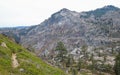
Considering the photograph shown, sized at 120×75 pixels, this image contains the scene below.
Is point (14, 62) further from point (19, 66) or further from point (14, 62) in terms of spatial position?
point (19, 66)

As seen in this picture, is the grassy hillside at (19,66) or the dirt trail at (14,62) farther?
the dirt trail at (14,62)

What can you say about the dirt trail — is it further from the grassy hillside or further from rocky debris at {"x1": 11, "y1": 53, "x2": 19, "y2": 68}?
the grassy hillside

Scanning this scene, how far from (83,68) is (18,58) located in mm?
126480

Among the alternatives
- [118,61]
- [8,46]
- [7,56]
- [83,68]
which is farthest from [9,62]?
[83,68]

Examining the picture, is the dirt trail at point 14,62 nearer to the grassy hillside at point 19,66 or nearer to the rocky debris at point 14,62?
the rocky debris at point 14,62

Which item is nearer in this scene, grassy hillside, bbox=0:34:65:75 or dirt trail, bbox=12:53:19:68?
grassy hillside, bbox=0:34:65:75

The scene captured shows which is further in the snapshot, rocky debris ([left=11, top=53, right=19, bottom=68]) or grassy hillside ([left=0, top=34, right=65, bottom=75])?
rocky debris ([left=11, top=53, right=19, bottom=68])

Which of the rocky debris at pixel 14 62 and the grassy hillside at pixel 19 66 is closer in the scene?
the grassy hillside at pixel 19 66

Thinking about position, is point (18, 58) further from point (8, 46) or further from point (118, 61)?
point (118, 61)

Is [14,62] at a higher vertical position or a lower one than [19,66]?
higher

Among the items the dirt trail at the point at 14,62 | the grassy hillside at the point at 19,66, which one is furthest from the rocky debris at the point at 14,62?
the grassy hillside at the point at 19,66

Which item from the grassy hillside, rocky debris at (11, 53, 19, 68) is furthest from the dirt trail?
the grassy hillside

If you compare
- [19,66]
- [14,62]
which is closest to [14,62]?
[14,62]

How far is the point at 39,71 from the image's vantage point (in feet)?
200
